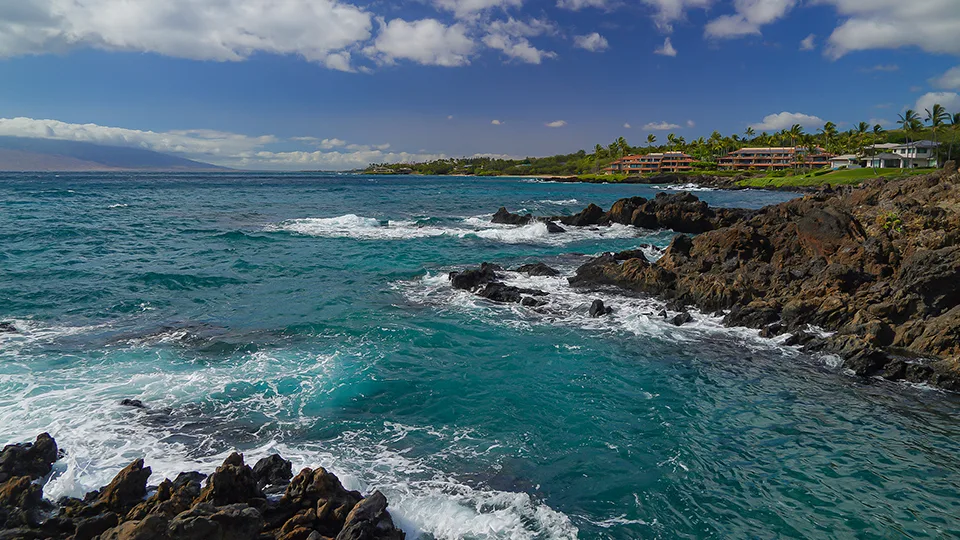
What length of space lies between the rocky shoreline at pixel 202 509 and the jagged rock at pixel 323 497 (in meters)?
0.02

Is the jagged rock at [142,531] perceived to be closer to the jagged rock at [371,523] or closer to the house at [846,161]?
the jagged rock at [371,523]

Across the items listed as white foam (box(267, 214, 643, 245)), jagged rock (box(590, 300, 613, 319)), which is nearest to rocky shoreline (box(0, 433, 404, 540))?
jagged rock (box(590, 300, 613, 319))

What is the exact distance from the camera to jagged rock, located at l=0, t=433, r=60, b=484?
1034 centimetres

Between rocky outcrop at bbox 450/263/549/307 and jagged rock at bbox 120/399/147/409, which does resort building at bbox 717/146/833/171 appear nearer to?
rocky outcrop at bbox 450/263/549/307

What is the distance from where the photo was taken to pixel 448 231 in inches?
2012

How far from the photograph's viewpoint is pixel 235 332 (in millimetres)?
20359

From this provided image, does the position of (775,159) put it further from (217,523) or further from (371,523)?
(217,523)

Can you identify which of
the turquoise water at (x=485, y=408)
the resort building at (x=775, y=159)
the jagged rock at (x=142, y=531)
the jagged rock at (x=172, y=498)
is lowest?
the turquoise water at (x=485, y=408)

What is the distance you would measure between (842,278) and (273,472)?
22627mm

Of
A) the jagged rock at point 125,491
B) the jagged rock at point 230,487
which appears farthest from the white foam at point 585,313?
Answer: the jagged rock at point 125,491

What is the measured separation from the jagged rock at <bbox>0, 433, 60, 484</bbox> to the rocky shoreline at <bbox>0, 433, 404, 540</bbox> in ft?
0.13

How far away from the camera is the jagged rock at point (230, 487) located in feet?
29.7

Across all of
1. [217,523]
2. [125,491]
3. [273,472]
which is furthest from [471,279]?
[217,523]

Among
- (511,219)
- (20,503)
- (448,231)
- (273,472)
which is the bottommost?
(273,472)
